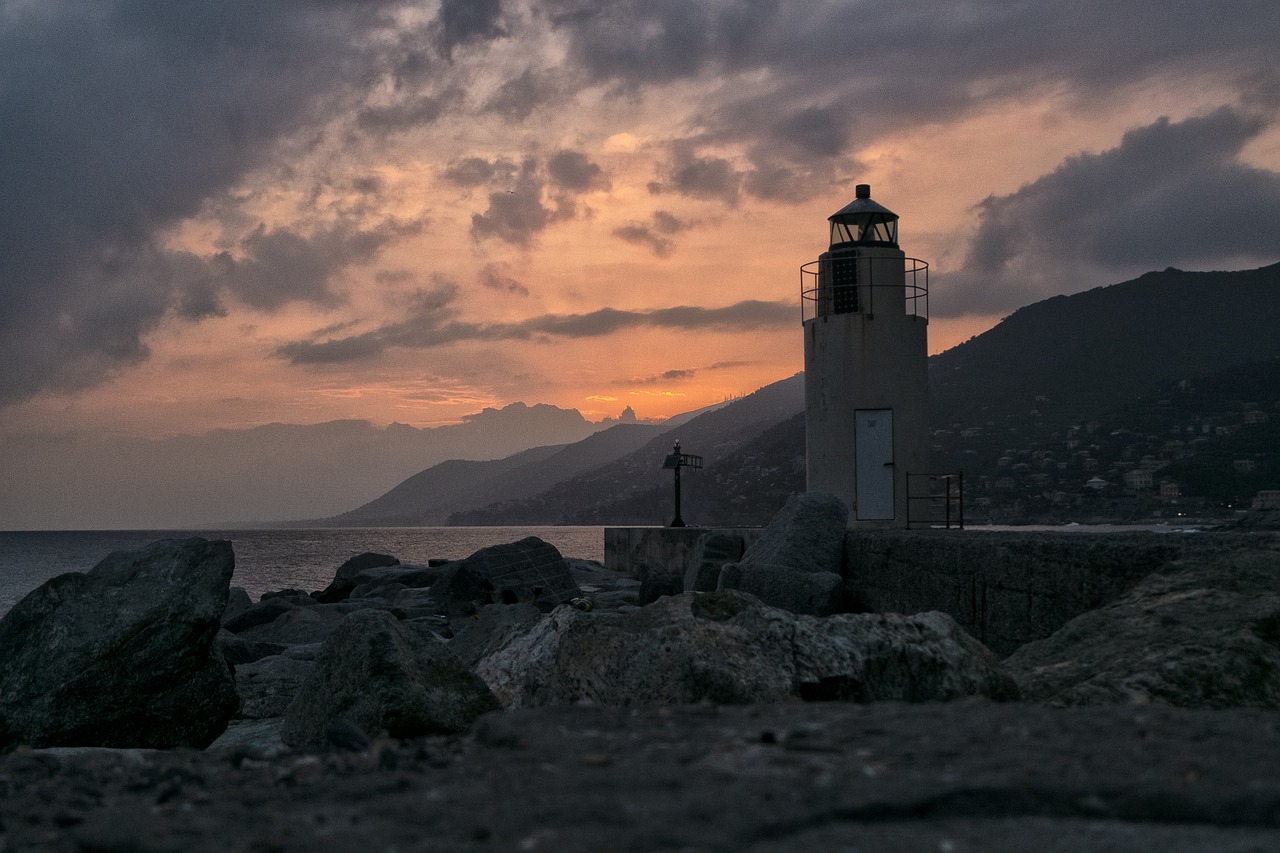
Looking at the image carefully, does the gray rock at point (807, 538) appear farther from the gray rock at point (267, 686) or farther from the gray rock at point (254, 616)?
the gray rock at point (254, 616)

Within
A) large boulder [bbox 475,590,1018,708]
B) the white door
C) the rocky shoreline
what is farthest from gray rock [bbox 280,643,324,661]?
the white door

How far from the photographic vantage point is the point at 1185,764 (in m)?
2.91

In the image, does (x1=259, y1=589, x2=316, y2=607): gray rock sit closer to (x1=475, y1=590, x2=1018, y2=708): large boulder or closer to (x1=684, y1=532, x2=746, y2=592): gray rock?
(x1=684, y1=532, x2=746, y2=592): gray rock

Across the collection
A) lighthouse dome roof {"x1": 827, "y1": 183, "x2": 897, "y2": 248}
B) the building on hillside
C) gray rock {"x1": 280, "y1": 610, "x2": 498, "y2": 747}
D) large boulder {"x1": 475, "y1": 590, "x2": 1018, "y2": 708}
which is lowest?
gray rock {"x1": 280, "y1": 610, "x2": 498, "y2": 747}

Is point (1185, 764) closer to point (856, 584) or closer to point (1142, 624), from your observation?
point (1142, 624)

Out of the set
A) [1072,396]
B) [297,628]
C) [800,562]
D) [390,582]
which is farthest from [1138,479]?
[297,628]

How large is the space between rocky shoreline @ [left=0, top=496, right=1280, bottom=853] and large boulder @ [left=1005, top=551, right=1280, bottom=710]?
0.05ft

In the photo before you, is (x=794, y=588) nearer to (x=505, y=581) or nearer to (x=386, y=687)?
(x=386, y=687)

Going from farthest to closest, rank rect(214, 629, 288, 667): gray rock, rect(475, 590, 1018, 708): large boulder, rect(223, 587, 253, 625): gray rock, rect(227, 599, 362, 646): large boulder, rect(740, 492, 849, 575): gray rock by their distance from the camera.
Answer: rect(223, 587, 253, 625): gray rock → rect(227, 599, 362, 646): large boulder → rect(740, 492, 849, 575): gray rock → rect(214, 629, 288, 667): gray rock → rect(475, 590, 1018, 708): large boulder

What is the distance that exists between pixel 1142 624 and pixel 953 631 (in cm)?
119

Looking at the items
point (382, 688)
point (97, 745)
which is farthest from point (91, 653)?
point (382, 688)

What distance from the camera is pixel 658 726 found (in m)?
3.61

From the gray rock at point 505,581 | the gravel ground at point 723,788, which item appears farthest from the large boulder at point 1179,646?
the gray rock at point 505,581

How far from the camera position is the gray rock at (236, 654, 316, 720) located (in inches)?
382
